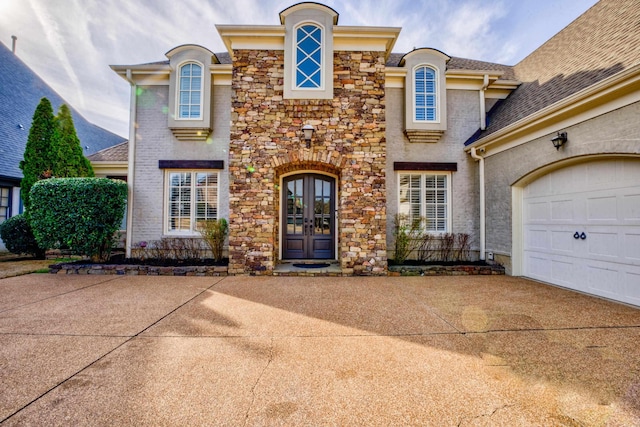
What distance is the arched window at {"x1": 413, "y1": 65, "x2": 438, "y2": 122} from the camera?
7.75m

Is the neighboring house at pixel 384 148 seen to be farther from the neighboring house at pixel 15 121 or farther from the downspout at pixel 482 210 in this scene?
the neighboring house at pixel 15 121

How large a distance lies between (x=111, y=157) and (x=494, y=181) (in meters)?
11.3

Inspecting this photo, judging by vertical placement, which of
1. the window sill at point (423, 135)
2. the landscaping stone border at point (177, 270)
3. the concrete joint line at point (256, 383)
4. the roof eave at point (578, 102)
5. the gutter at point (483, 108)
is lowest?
the concrete joint line at point (256, 383)

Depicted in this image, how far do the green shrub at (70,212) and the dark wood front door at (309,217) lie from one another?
4403 millimetres

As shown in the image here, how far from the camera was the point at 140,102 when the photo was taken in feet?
26.3

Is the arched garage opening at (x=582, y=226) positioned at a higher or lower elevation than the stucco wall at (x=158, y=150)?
lower

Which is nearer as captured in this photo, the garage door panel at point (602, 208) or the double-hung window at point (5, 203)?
the garage door panel at point (602, 208)

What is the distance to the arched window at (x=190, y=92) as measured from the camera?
25.7ft

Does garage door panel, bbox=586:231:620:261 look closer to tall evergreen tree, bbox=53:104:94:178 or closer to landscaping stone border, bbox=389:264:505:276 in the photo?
landscaping stone border, bbox=389:264:505:276

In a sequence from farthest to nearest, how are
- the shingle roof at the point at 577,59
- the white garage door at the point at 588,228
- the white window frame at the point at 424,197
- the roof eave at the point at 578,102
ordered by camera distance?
the white window frame at the point at 424,197 → the shingle roof at the point at 577,59 → the white garage door at the point at 588,228 → the roof eave at the point at 578,102

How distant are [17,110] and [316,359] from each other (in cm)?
1721

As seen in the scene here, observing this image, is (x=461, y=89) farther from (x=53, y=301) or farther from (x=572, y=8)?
(x=53, y=301)

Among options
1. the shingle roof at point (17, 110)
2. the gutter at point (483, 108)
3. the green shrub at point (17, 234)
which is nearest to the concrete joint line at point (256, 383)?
the gutter at point (483, 108)

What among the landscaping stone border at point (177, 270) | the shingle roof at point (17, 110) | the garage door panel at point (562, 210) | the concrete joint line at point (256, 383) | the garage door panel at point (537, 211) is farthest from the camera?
the shingle roof at point (17, 110)
